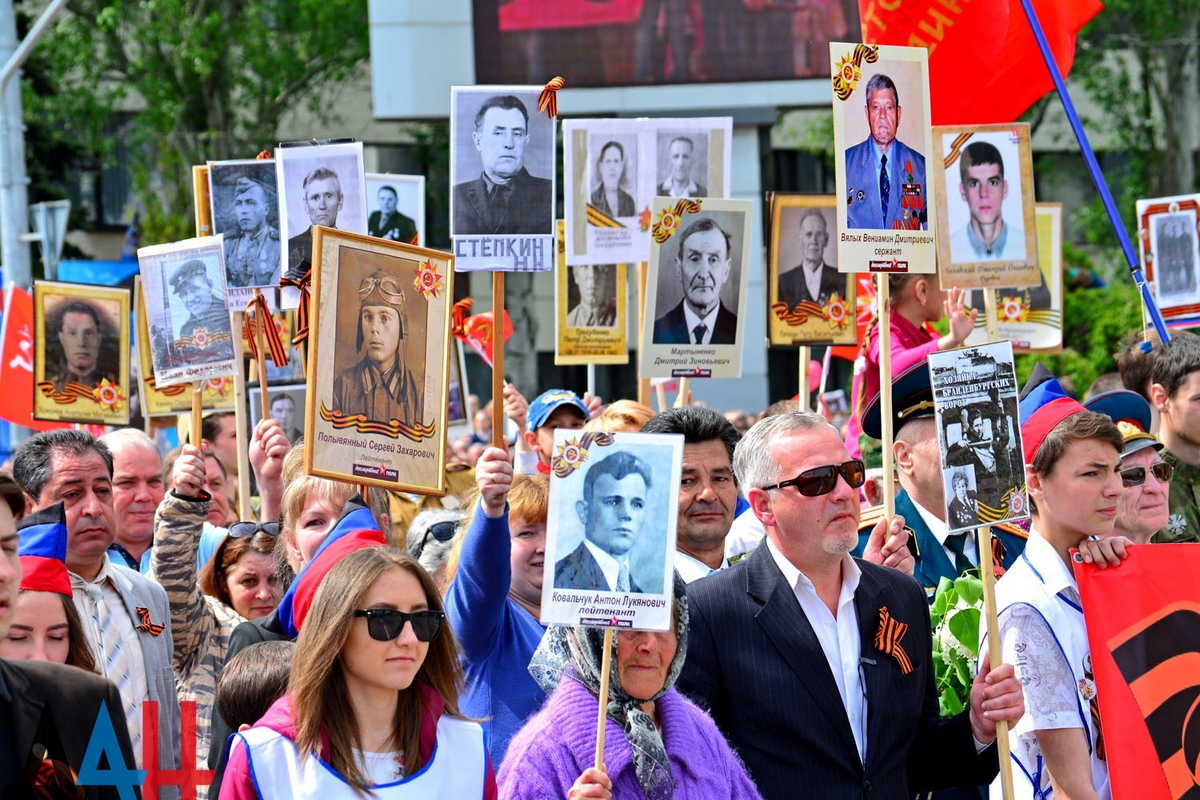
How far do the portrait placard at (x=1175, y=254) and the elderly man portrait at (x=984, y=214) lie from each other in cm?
176

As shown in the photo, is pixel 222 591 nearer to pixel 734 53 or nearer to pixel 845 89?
pixel 845 89

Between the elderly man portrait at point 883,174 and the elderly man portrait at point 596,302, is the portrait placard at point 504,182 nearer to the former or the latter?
the elderly man portrait at point 883,174

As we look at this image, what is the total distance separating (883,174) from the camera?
511cm

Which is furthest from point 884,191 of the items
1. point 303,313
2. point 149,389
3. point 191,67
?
point 191,67

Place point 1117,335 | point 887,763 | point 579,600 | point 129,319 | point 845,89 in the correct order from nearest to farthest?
point 579,600 → point 887,763 → point 845,89 → point 129,319 → point 1117,335

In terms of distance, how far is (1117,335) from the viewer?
14344 millimetres

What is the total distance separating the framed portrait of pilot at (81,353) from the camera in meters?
7.67

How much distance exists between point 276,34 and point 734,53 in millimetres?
8984

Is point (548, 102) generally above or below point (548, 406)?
above

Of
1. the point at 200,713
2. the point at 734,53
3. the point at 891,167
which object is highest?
the point at 734,53

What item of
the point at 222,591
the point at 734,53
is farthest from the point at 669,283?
the point at 734,53

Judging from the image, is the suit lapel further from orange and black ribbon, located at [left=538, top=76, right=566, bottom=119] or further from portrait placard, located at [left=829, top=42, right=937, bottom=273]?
orange and black ribbon, located at [left=538, top=76, right=566, bottom=119]

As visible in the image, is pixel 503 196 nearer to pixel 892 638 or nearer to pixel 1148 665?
pixel 892 638

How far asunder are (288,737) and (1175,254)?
21.0 ft
